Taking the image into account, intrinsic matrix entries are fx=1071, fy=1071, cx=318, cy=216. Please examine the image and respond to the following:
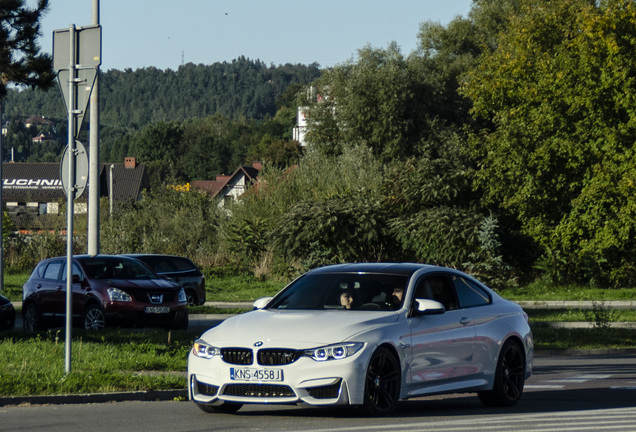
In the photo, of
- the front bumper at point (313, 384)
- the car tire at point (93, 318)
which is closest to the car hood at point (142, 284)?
the car tire at point (93, 318)

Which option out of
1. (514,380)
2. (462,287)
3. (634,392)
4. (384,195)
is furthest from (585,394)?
(384,195)

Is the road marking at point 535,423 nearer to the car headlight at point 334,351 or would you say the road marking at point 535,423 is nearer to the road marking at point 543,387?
the car headlight at point 334,351

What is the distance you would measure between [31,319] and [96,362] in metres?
7.64

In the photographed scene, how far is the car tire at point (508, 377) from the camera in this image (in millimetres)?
10820

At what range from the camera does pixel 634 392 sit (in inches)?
483

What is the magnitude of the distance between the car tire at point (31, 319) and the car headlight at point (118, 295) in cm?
199

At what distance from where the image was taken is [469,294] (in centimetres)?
1098

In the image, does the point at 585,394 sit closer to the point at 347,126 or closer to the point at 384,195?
the point at 384,195

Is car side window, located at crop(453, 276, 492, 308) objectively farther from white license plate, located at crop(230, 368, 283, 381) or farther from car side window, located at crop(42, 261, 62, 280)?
car side window, located at crop(42, 261, 62, 280)

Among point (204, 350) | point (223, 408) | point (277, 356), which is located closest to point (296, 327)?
point (277, 356)

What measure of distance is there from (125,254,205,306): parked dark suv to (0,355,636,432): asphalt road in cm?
1576

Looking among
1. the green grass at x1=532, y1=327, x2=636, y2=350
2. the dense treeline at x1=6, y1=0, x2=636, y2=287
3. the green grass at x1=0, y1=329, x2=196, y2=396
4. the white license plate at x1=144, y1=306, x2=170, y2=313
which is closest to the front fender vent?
the green grass at x1=0, y1=329, x2=196, y2=396

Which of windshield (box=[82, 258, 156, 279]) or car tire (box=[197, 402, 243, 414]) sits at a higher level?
windshield (box=[82, 258, 156, 279])

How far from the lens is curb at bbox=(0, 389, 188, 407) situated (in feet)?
35.0
